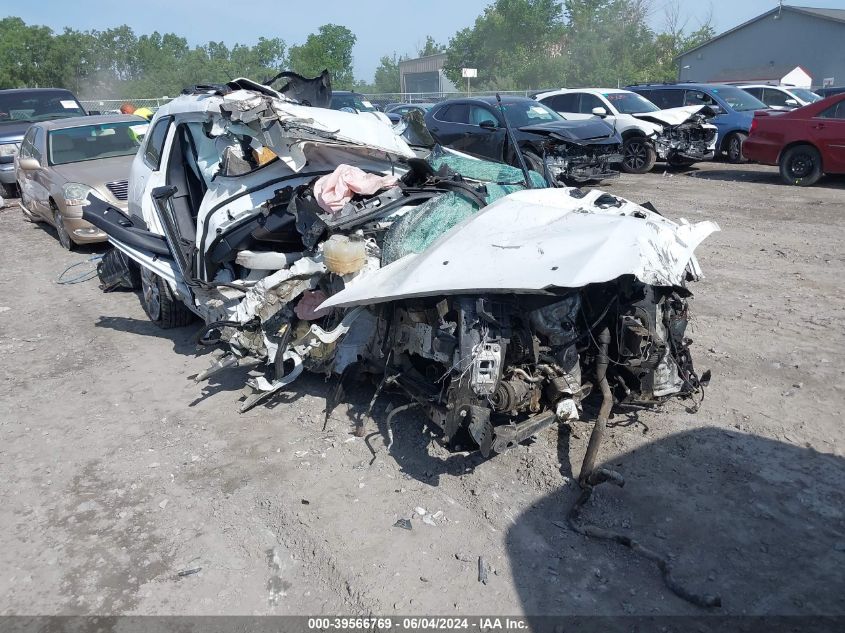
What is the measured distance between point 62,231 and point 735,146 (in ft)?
44.5

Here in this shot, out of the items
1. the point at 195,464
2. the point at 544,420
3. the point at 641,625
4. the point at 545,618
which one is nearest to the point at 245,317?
the point at 195,464

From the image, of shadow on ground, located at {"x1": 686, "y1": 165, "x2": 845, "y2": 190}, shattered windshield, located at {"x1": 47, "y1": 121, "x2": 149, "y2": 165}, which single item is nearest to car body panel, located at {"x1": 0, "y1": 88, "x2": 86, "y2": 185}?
shattered windshield, located at {"x1": 47, "y1": 121, "x2": 149, "y2": 165}

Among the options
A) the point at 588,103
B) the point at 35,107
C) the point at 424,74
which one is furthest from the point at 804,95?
the point at 424,74

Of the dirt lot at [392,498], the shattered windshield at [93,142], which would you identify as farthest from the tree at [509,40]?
the dirt lot at [392,498]

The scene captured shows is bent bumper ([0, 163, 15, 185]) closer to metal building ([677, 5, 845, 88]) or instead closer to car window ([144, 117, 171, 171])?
car window ([144, 117, 171, 171])

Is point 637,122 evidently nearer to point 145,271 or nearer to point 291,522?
point 145,271

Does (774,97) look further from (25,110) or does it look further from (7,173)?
(7,173)

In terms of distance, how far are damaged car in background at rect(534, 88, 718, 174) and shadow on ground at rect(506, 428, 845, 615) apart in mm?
11295

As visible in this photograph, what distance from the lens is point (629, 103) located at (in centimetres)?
1447

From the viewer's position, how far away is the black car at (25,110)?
13.4 meters

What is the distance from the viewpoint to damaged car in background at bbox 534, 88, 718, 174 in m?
13.8

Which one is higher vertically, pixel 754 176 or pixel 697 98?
pixel 697 98

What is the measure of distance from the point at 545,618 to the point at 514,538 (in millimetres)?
509

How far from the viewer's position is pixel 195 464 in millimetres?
3928
